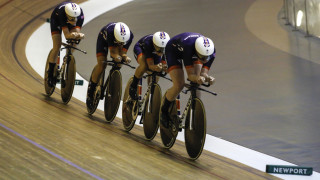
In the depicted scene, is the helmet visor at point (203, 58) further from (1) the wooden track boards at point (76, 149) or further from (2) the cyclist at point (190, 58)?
(1) the wooden track boards at point (76, 149)

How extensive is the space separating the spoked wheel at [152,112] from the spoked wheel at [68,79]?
54.9 inches

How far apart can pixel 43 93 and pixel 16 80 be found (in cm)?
63

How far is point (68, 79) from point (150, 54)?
1600 millimetres

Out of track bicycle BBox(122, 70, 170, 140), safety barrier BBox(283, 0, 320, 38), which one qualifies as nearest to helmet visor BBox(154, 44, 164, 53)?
track bicycle BBox(122, 70, 170, 140)

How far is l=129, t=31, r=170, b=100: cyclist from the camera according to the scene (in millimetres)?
5895

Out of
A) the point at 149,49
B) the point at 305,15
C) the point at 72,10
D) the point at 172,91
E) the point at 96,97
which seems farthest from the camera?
the point at 305,15

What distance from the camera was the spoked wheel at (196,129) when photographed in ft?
17.5

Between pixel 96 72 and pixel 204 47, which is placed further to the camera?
pixel 96 72

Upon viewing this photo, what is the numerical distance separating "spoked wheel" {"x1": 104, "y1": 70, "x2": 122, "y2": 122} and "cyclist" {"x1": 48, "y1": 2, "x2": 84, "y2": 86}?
29.2 inches

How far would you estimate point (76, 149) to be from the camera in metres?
5.36

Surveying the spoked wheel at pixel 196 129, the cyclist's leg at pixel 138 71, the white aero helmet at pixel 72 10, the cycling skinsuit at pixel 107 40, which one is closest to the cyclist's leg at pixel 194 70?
the spoked wheel at pixel 196 129

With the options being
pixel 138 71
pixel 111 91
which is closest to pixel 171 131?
pixel 138 71

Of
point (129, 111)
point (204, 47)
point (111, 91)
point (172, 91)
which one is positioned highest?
point (204, 47)

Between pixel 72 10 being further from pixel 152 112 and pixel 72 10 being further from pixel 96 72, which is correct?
pixel 152 112
